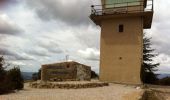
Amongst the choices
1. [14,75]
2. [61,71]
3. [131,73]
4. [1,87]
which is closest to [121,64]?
[131,73]

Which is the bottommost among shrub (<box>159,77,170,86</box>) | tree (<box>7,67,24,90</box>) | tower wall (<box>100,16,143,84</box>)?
shrub (<box>159,77,170,86</box>)

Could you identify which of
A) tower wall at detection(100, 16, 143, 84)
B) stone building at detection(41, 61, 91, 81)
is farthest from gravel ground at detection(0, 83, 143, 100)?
tower wall at detection(100, 16, 143, 84)

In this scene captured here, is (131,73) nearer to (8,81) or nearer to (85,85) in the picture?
(85,85)

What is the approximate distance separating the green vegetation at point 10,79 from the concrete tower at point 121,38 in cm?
1141

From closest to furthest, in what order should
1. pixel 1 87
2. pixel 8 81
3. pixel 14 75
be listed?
pixel 1 87, pixel 8 81, pixel 14 75

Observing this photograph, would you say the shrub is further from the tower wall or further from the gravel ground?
the gravel ground

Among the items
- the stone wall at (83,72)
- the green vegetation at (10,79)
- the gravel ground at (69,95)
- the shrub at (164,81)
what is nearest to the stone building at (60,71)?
the stone wall at (83,72)

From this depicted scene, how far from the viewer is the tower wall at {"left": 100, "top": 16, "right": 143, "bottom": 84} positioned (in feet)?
88.5

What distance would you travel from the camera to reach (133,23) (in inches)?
1078

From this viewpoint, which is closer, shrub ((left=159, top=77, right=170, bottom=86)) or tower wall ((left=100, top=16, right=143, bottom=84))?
tower wall ((left=100, top=16, right=143, bottom=84))

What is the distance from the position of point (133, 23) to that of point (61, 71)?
9082 millimetres

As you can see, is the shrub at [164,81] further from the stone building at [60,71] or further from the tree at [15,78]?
the tree at [15,78]

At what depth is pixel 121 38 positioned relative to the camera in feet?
91.2

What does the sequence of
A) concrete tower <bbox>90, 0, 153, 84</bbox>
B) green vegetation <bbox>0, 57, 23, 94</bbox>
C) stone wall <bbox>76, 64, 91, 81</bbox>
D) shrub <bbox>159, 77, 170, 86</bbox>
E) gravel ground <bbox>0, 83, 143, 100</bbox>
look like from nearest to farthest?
gravel ground <bbox>0, 83, 143, 100</bbox>, green vegetation <bbox>0, 57, 23, 94</bbox>, stone wall <bbox>76, 64, 91, 81</bbox>, concrete tower <bbox>90, 0, 153, 84</bbox>, shrub <bbox>159, 77, 170, 86</bbox>
